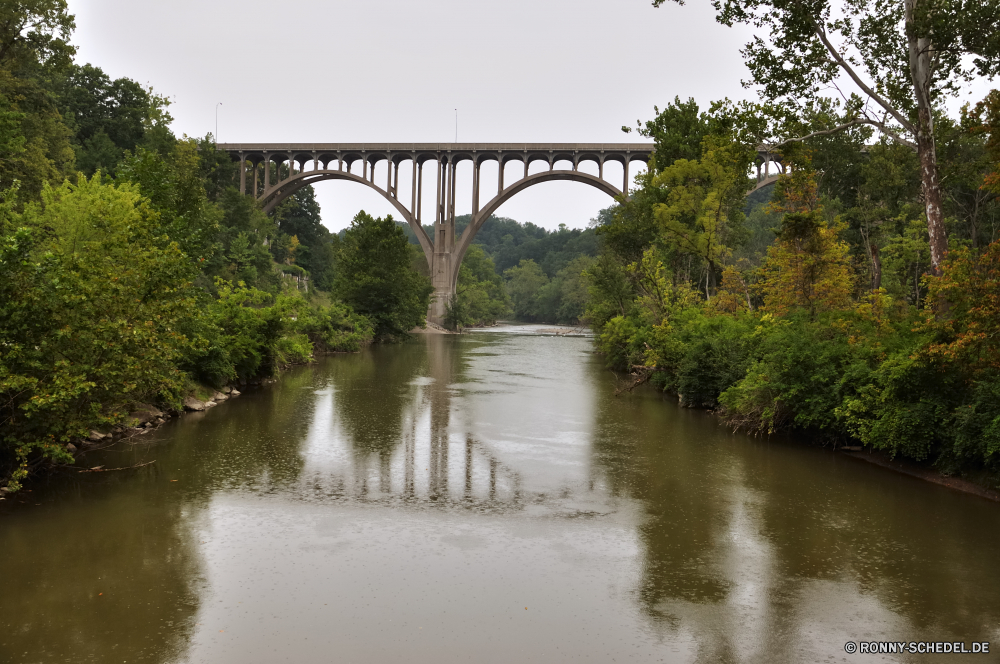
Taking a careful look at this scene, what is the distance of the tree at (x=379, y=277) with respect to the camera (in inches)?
1697

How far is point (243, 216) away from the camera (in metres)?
41.8

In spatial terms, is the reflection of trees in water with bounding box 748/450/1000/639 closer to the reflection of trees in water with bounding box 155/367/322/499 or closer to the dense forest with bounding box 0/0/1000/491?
the dense forest with bounding box 0/0/1000/491

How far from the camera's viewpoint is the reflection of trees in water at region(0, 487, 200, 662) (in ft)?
17.5

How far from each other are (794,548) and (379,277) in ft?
122

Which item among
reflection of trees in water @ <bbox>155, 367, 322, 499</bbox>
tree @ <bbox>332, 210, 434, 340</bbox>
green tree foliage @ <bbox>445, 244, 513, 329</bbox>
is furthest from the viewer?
green tree foliage @ <bbox>445, 244, 513, 329</bbox>

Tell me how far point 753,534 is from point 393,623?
421 cm

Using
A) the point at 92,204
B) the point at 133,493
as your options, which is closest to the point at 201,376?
the point at 92,204

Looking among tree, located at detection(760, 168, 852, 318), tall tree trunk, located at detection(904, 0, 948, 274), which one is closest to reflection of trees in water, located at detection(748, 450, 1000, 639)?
tall tree trunk, located at detection(904, 0, 948, 274)

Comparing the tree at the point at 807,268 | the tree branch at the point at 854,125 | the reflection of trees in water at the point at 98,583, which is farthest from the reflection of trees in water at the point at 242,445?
the tree at the point at 807,268

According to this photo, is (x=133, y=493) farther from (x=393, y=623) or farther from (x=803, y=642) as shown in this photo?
(x=803, y=642)

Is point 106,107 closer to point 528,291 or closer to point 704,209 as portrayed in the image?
point 704,209

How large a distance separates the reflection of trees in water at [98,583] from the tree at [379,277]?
3447 cm

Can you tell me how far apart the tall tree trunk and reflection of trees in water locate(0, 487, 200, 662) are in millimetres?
11216

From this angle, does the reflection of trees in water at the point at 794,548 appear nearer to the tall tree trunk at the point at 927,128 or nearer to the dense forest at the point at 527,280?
the tall tree trunk at the point at 927,128
